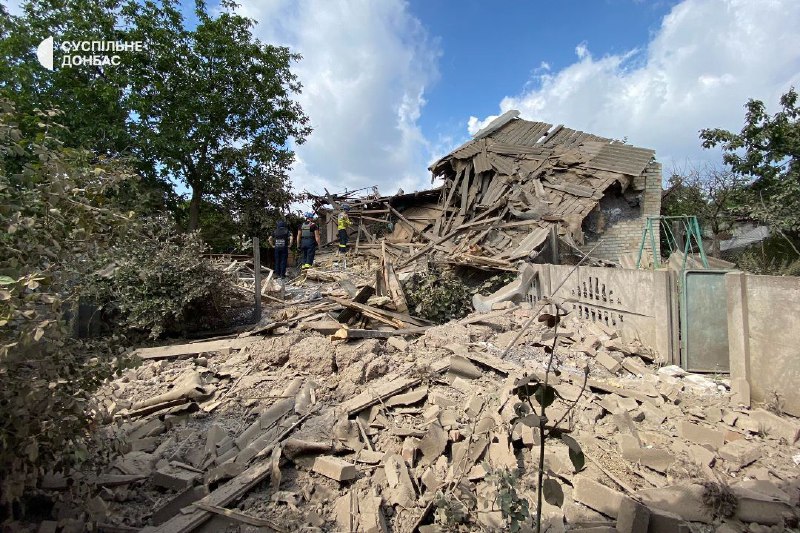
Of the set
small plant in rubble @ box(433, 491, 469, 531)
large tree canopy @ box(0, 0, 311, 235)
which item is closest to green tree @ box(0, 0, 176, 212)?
large tree canopy @ box(0, 0, 311, 235)

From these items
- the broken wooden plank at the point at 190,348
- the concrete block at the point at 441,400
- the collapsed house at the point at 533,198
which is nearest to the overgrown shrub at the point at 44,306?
the concrete block at the point at 441,400

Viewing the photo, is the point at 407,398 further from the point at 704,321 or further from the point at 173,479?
the point at 704,321

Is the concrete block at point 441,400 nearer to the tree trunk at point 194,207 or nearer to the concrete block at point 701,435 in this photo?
the concrete block at point 701,435

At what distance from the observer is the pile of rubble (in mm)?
2580

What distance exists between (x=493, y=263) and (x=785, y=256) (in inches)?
403

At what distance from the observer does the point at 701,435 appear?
3.26 metres

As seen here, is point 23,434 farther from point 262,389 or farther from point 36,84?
point 36,84

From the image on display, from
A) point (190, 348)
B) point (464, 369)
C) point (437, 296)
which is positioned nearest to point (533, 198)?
point (437, 296)

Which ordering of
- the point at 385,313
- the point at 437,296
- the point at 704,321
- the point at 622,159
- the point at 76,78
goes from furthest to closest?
the point at 76,78
the point at 622,159
the point at 437,296
the point at 385,313
the point at 704,321

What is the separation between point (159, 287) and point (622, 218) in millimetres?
12429

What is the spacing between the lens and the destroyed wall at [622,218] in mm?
11484

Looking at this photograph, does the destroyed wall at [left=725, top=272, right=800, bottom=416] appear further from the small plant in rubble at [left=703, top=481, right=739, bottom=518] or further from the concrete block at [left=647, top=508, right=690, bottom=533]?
the concrete block at [left=647, top=508, right=690, bottom=533]

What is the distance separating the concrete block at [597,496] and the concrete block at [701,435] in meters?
1.24

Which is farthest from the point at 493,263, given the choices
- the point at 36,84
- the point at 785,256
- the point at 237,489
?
the point at 36,84
